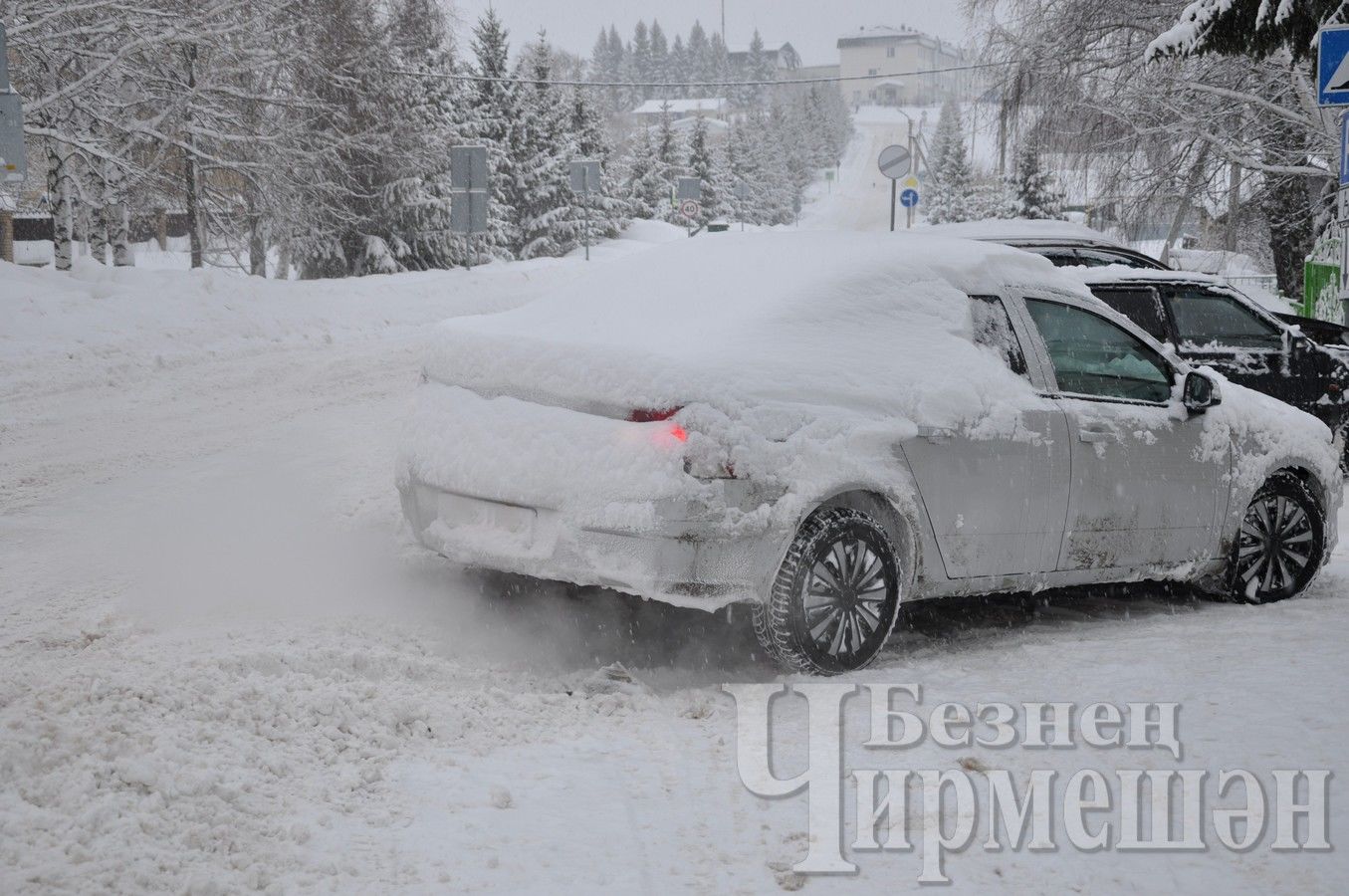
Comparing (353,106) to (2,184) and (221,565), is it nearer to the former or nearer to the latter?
(2,184)

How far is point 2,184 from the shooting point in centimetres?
1822

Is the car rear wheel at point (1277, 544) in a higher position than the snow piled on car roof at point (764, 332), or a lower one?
lower

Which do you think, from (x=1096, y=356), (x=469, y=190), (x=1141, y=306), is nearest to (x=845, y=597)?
(x=1096, y=356)

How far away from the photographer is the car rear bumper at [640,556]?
4605mm

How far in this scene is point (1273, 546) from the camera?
673 centimetres

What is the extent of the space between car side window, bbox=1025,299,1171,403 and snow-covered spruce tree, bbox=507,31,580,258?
143ft

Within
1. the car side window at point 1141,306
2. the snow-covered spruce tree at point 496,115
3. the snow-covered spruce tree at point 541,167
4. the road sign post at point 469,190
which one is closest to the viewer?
the car side window at point 1141,306

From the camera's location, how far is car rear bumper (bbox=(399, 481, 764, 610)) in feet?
15.1

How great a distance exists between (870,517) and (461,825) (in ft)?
6.94

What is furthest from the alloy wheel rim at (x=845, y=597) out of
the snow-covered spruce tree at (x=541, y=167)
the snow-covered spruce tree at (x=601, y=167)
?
the snow-covered spruce tree at (x=601, y=167)

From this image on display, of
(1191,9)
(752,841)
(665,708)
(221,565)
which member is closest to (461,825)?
(752,841)

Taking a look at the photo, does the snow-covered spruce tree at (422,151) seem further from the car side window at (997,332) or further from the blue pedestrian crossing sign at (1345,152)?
the car side window at (997,332)

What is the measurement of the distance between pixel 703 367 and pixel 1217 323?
6601 mm

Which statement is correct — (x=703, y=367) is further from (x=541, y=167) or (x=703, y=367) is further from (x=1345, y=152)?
(x=541, y=167)
